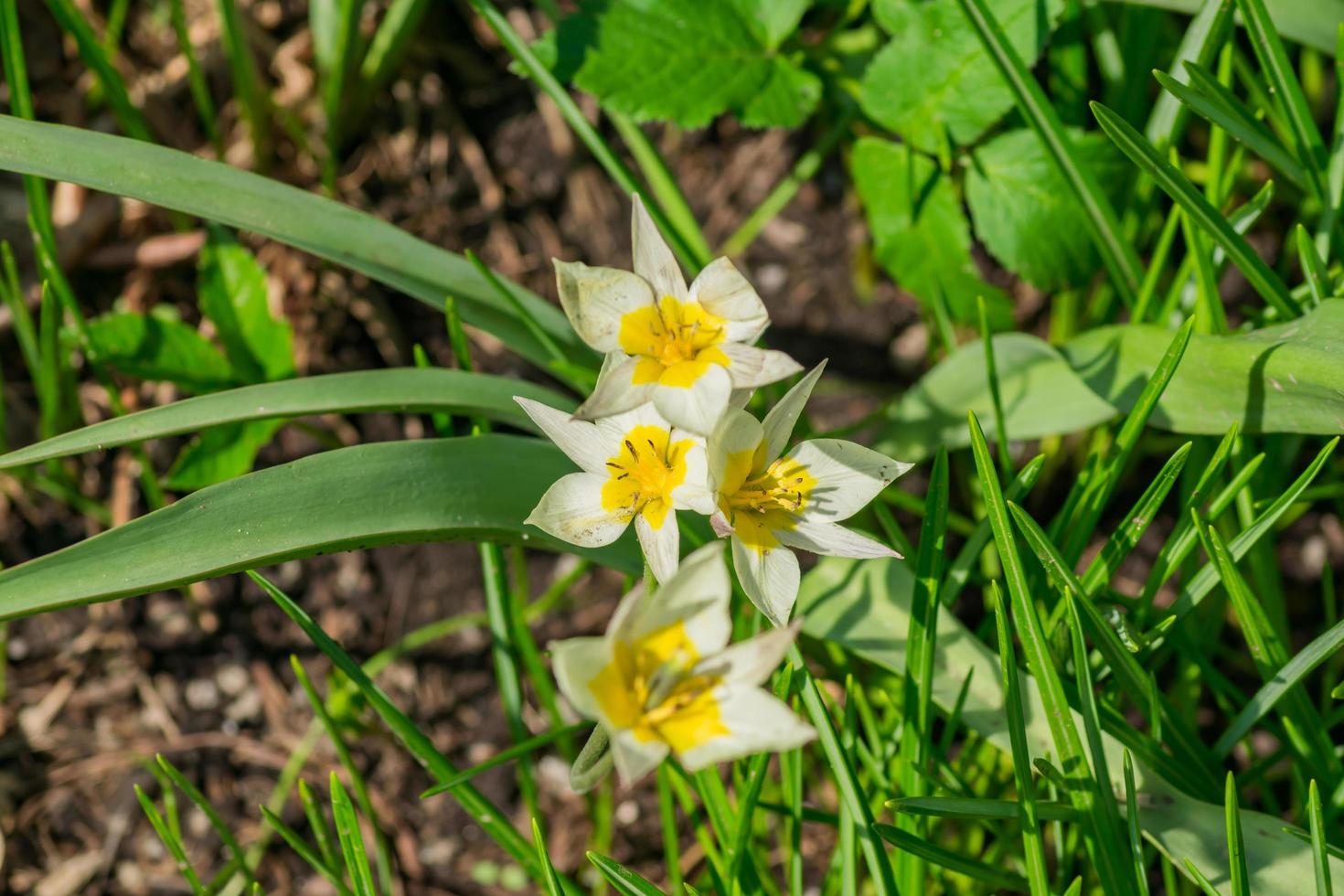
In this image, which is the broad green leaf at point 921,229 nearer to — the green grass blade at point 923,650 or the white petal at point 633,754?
the green grass blade at point 923,650

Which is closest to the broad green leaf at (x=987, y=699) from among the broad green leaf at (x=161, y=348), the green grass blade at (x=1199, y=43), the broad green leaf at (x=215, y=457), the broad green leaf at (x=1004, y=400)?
the broad green leaf at (x=1004, y=400)

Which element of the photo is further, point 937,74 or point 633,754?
point 937,74

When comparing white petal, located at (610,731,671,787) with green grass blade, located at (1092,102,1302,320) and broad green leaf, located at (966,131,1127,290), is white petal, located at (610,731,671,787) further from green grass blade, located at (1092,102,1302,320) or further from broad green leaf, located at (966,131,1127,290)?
broad green leaf, located at (966,131,1127,290)

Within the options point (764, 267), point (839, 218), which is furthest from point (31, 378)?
point (839, 218)

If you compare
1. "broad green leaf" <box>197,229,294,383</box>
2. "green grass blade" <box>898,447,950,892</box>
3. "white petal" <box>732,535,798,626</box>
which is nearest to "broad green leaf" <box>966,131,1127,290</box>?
"green grass blade" <box>898,447,950,892</box>

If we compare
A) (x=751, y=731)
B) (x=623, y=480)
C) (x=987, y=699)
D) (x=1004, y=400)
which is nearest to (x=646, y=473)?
(x=623, y=480)

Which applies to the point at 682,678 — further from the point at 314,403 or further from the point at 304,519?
the point at 314,403
